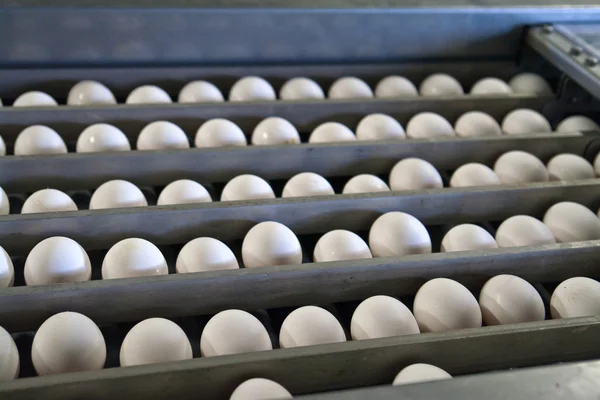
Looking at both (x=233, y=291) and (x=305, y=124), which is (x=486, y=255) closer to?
(x=233, y=291)

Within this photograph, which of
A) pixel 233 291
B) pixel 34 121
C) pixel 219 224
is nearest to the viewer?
pixel 233 291

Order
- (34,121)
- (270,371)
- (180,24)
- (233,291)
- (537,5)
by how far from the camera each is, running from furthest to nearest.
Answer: (537,5)
(180,24)
(34,121)
(233,291)
(270,371)

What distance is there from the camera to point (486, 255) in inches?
42.0

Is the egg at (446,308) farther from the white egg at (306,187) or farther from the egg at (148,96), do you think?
the egg at (148,96)

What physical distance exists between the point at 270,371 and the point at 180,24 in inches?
33.9

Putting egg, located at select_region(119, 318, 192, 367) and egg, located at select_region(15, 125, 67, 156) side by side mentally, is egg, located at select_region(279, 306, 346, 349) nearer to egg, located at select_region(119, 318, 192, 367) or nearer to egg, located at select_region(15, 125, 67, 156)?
egg, located at select_region(119, 318, 192, 367)

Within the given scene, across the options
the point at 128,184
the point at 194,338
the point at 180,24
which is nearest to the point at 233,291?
the point at 194,338

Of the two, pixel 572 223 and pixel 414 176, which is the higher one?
pixel 414 176

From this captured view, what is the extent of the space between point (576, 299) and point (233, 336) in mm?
518

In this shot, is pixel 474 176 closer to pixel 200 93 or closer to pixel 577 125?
pixel 577 125

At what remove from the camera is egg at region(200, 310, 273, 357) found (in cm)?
91

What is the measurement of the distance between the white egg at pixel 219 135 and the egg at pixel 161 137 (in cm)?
4

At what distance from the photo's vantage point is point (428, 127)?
1.42 meters

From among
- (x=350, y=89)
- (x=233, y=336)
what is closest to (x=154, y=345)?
(x=233, y=336)
